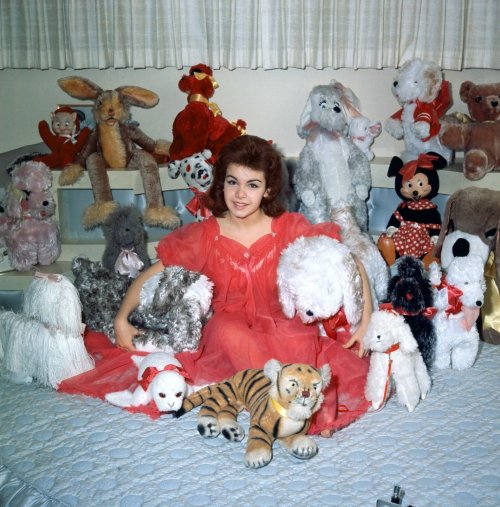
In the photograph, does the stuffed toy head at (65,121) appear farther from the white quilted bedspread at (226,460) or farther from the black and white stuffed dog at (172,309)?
the white quilted bedspread at (226,460)

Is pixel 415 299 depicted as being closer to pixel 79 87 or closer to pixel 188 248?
pixel 188 248

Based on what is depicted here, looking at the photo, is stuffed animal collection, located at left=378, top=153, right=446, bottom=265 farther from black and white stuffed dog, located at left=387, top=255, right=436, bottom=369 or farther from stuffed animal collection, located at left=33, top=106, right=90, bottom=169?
stuffed animal collection, located at left=33, top=106, right=90, bottom=169

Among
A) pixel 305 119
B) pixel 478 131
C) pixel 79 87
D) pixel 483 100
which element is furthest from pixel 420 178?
pixel 79 87

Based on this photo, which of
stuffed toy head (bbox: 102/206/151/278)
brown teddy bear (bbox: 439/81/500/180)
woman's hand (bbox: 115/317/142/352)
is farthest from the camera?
brown teddy bear (bbox: 439/81/500/180)

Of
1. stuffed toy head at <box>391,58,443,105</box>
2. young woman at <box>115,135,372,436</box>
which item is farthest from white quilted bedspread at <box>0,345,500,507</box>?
stuffed toy head at <box>391,58,443,105</box>

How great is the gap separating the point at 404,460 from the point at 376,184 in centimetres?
135

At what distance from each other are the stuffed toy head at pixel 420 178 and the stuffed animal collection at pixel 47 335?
1.27 metres

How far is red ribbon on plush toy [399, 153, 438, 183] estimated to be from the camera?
2.46 metres

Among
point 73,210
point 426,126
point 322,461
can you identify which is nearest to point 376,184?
point 426,126

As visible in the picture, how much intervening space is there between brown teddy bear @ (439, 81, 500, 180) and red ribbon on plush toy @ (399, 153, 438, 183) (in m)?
0.12

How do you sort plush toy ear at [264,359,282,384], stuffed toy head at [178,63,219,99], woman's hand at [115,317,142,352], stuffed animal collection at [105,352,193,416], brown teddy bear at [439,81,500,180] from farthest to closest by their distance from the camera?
stuffed toy head at [178,63,219,99] < brown teddy bear at [439,81,500,180] < woman's hand at [115,317,142,352] < stuffed animal collection at [105,352,193,416] < plush toy ear at [264,359,282,384]

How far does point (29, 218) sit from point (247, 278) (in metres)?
1.00

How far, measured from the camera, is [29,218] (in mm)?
2535

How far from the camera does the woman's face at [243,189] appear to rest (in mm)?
1905
